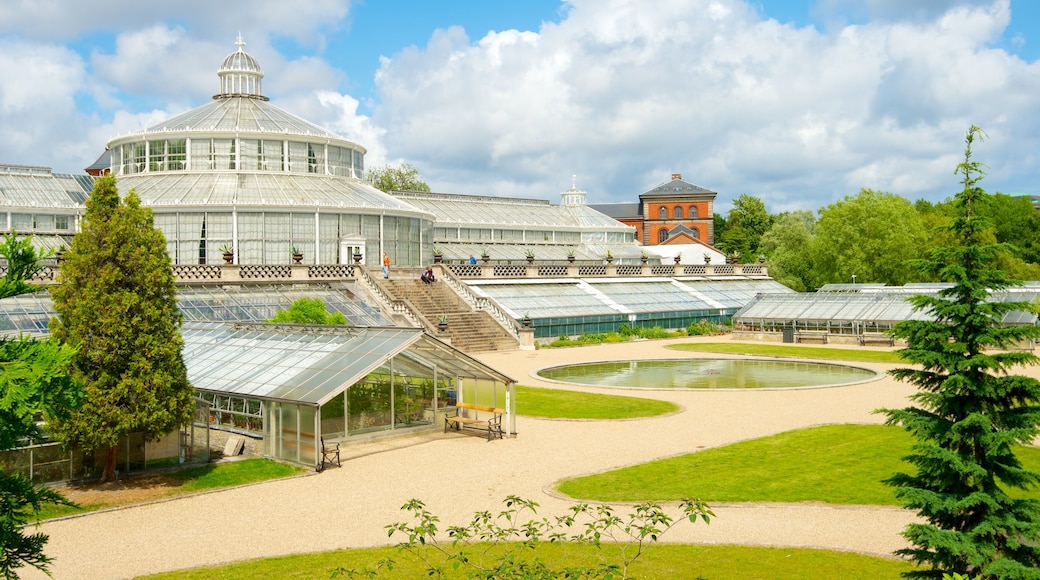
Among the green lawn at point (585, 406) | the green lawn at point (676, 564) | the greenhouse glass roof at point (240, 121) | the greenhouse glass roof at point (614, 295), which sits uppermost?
the greenhouse glass roof at point (240, 121)

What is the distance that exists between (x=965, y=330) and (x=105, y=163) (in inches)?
4039

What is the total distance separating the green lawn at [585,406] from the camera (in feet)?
91.8

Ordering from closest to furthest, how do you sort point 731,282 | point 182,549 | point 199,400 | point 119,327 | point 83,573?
1. point 83,573
2. point 182,549
3. point 119,327
4. point 199,400
5. point 731,282

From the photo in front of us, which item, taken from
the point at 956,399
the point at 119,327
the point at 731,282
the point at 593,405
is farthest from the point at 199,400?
the point at 731,282

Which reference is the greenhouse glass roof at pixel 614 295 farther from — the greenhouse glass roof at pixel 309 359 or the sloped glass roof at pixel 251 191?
the greenhouse glass roof at pixel 309 359

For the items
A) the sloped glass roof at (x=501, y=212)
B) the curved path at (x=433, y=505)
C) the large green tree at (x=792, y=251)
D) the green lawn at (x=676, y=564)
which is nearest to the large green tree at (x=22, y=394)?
the green lawn at (x=676, y=564)

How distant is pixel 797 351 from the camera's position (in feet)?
157

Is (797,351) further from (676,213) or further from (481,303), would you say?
(676,213)

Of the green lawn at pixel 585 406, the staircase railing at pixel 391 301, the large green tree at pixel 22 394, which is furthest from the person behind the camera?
the staircase railing at pixel 391 301

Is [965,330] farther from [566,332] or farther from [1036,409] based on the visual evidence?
[566,332]

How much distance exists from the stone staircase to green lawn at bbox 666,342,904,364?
416 inches

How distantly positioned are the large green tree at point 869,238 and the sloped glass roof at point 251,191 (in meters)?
38.3

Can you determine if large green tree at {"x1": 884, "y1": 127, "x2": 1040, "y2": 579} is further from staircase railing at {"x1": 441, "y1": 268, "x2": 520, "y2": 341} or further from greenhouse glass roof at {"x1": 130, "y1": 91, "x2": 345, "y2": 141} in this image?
greenhouse glass roof at {"x1": 130, "y1": 91, "x2": 345, "y2": 141}

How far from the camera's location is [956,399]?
1161 cm
